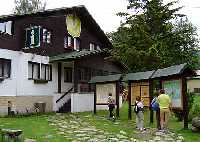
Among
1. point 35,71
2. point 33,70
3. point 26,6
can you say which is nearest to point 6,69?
point 33,70

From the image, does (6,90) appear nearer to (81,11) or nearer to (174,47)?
(81,11)

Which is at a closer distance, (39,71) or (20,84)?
(20,84)

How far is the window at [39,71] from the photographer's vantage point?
27686 mm

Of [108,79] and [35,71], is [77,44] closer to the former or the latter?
[35,71]

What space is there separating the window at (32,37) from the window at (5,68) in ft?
6.77

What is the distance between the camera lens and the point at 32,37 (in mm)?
26859

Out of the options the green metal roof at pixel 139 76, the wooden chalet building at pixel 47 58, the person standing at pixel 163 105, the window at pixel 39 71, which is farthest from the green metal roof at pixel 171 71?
the window at pixel 39 71

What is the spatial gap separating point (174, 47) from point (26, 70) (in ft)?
48.6

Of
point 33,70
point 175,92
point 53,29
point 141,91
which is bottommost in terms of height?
point 175,92

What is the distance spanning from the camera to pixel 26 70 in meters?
26.9

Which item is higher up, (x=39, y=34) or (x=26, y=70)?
(x=39, y=34)

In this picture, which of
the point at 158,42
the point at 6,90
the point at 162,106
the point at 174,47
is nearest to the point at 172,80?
the point at 162,106

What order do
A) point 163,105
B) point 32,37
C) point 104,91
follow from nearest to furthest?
point 163,105
point 104,91
point 32,37

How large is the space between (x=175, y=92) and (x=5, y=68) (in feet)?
39.2
